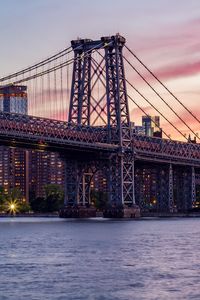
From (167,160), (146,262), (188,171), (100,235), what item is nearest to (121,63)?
(167,160)

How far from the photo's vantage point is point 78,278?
48125 millimetres

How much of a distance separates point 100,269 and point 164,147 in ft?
370

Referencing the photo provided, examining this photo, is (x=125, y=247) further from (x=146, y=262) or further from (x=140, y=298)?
(x=140, y=298)

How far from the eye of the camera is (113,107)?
465ft

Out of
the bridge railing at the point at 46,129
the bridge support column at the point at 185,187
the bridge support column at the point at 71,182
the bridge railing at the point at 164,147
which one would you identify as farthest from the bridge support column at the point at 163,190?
the bridge railing at the point at 46,129

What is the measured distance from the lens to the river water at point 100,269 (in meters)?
43.0

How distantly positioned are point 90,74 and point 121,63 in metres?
5.97

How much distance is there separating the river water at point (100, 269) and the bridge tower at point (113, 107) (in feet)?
203

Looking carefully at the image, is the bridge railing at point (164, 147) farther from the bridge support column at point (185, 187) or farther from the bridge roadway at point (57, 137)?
the bridge support column at point (185, 187)

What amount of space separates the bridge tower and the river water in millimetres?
61936

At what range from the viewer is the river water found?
4297cm

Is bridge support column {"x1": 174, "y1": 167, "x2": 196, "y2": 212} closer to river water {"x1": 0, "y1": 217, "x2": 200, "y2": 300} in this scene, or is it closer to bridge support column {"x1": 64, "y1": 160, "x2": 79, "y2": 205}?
bridge support column {"x1": 64, "y1": 160, "x2": 79, "y2": 205}

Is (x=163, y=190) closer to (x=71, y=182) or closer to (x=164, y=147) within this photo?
(x=164, y=147)

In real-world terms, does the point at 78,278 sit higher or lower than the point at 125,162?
lower
